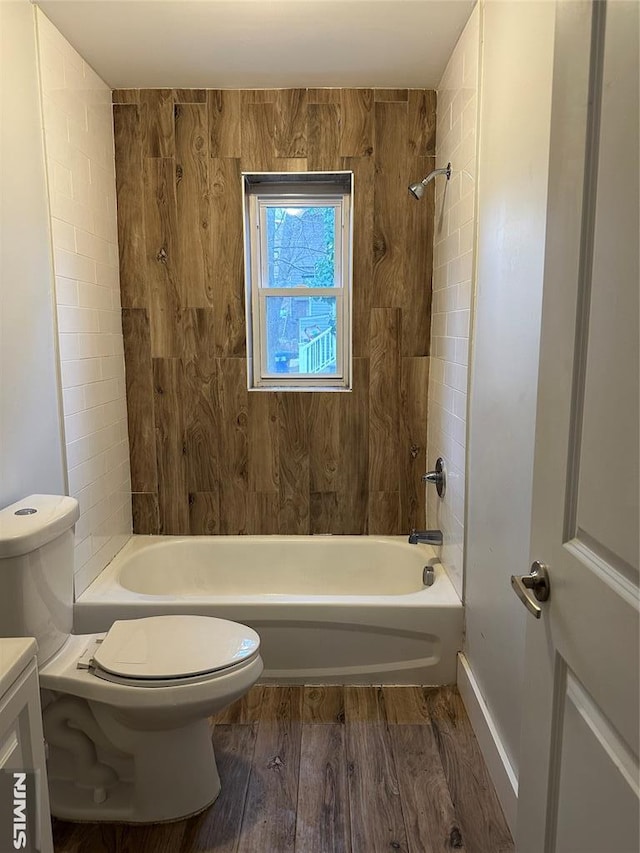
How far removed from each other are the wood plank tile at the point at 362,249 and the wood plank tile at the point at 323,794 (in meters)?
1.61

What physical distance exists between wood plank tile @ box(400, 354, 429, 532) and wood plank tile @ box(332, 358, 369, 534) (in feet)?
0.58

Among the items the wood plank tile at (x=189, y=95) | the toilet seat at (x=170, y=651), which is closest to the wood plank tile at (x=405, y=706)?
the toilet seat at (x=170, y=651)

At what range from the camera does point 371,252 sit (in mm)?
2725

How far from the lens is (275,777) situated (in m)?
1.81

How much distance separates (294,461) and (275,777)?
1406 mm

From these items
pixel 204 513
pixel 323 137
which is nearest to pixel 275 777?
pixel 204 513

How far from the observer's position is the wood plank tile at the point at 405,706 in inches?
81.9

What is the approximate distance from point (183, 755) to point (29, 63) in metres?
2.20

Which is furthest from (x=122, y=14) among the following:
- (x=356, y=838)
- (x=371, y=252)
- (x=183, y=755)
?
(x=356, y=838)

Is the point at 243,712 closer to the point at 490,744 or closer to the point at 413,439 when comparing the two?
the point at 490,744

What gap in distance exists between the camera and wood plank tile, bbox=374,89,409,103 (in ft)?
8.57

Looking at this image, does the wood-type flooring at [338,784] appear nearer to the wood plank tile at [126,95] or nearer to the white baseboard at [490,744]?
the white baseboard at [490,744]

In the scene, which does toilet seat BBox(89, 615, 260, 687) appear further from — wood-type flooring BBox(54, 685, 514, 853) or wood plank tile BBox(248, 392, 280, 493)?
wood plank tile BBox(248, 392, 280, 493)

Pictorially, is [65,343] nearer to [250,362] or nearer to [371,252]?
[250,362]
